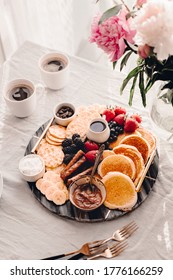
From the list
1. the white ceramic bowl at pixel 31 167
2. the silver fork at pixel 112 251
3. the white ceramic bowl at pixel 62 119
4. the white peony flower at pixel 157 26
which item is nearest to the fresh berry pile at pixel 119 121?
the white ceramic bowl at pixel 62 119

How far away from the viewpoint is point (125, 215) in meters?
1.34

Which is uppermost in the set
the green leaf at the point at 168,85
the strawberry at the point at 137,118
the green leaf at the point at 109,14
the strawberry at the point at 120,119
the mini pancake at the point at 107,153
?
the green leaf at the point at 109,14

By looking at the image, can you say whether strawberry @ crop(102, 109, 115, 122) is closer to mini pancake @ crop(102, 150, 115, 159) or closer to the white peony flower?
mini pancake @ crop(102, 150, 115, 159)

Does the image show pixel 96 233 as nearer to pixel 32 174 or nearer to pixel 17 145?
pixel 32 174

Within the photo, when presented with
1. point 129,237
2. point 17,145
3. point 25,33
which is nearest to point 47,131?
point 17,145

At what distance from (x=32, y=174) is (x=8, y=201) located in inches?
4.7

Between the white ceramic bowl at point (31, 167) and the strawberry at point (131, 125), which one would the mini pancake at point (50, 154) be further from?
the strawberry at point (131, 125)

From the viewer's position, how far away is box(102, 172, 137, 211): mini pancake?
1326mm

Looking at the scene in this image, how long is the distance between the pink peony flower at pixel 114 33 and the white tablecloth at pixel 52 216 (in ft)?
1.77

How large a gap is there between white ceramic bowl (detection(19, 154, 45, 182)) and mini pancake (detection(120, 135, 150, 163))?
30 centimetres

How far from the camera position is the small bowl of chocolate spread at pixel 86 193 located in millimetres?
1323

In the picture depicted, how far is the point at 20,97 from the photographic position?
1619 millimetres

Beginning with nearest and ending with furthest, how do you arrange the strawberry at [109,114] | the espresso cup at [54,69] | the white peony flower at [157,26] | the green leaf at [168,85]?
1. the white peony flower at [157,26]
2. the green leaf at [168,85]
3. the strawberry at [109,114]
4. the espresso cup at [54,69]
